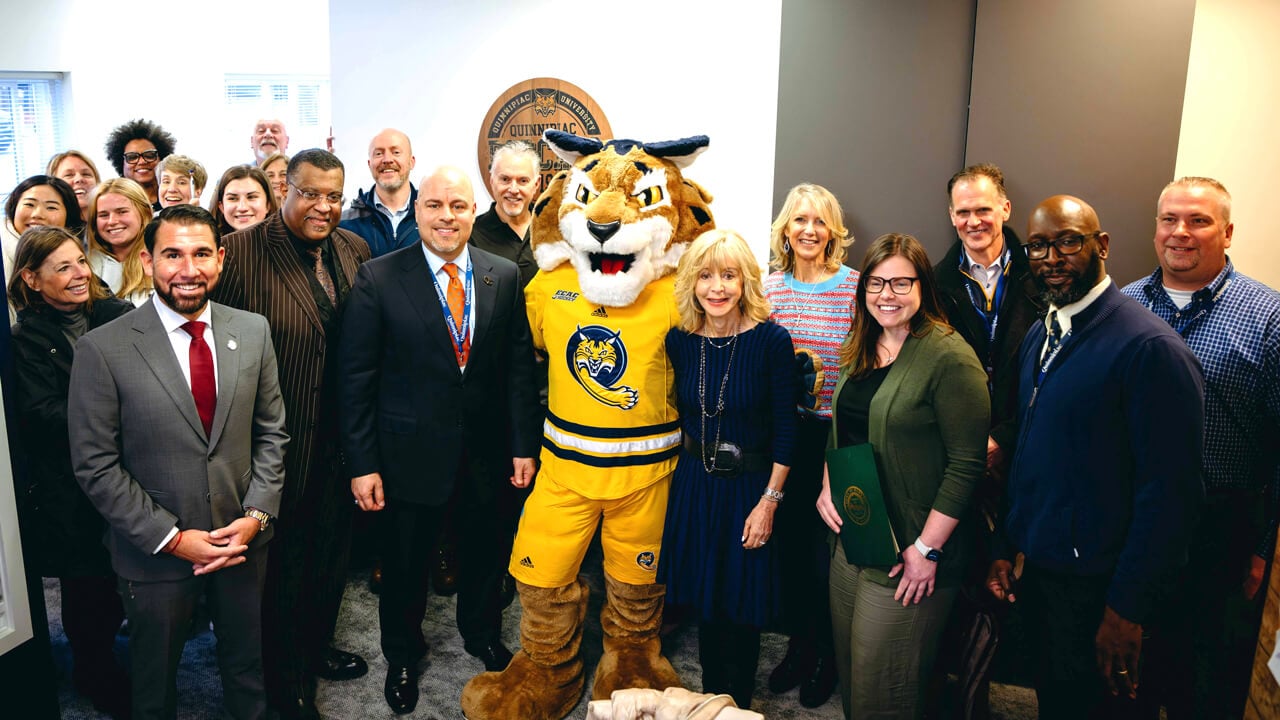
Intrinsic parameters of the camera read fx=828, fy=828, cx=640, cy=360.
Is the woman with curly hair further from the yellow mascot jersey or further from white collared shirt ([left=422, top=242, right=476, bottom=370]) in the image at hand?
the yellow mascot jersey

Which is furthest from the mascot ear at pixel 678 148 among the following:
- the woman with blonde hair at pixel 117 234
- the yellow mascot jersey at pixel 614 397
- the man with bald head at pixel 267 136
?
the man with bald head at pixel 267 136

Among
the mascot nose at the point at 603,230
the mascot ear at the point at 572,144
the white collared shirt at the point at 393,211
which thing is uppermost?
the mascot ear at the point at 572,144

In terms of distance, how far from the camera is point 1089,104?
3.26 metres

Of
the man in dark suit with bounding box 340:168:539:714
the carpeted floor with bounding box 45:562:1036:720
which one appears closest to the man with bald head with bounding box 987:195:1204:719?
the carpeted floor with bounding box 45:562:1036:720

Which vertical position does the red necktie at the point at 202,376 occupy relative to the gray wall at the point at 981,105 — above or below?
below

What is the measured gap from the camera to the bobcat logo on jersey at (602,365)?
8.06 ft

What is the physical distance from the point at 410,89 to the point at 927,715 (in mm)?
4000

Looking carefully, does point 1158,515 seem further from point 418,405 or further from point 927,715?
point 418,405

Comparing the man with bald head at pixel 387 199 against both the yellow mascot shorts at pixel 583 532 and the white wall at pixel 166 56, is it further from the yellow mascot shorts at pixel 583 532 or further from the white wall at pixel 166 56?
the white wall at pixel 166 56

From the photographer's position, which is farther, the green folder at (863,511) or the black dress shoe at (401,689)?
the black dress shoe at (401,689)

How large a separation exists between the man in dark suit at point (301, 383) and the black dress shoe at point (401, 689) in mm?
239

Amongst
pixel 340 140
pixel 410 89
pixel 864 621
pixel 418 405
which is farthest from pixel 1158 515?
pixel 340 140

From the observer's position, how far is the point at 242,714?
237cm

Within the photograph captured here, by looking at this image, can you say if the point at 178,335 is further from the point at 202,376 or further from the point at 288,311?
the point at 288,311
